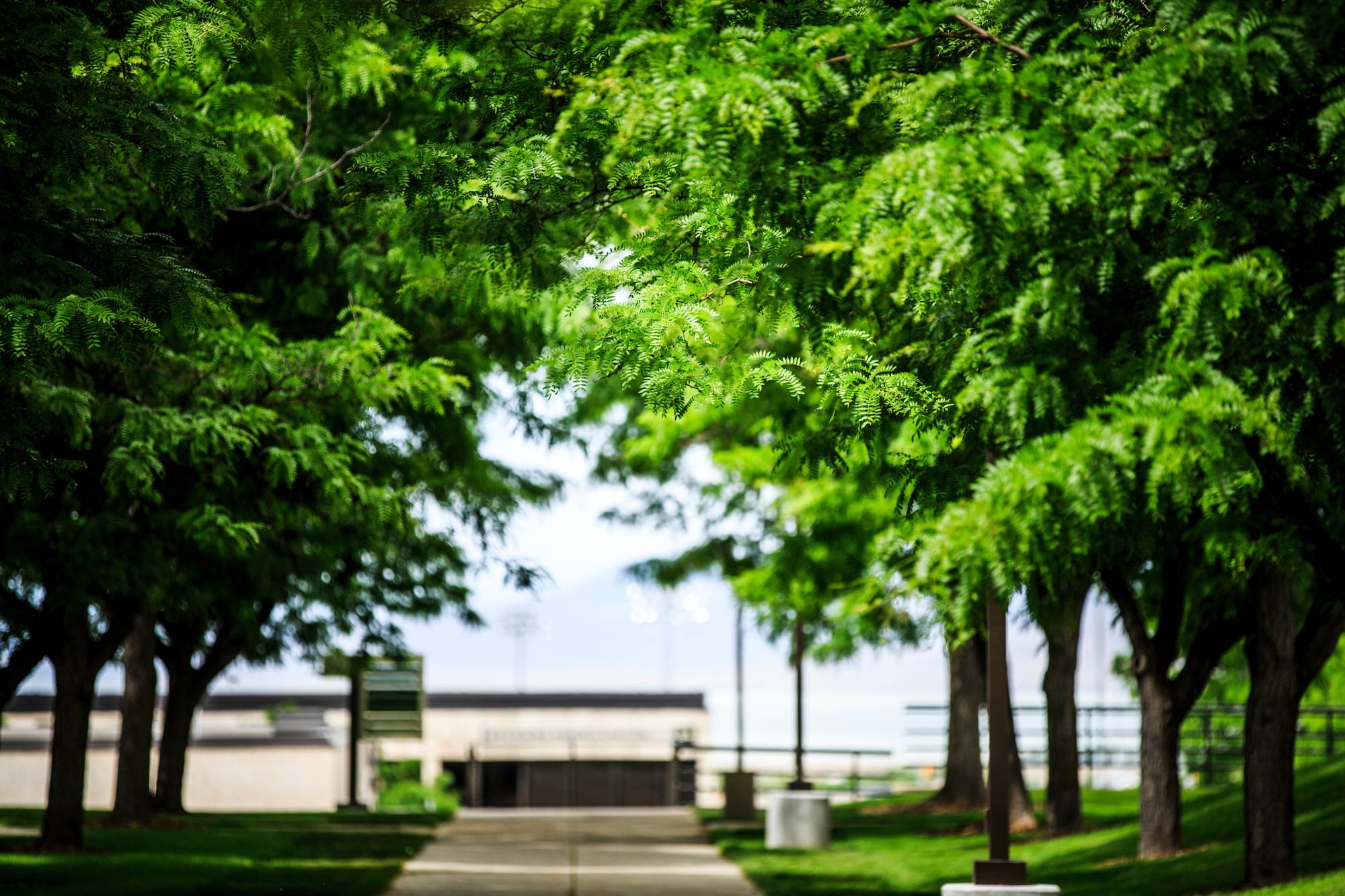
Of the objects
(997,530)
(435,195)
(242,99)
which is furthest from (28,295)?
(997,530)

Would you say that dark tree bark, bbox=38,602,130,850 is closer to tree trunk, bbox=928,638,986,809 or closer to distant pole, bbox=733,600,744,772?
distant pole, bbox=733,600,744,772

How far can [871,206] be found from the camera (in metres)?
5.87

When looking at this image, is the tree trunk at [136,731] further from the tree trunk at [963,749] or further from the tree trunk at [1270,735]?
the tree trunk at [1270,735]

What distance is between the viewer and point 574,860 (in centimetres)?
1900

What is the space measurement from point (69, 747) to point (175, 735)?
8.20m

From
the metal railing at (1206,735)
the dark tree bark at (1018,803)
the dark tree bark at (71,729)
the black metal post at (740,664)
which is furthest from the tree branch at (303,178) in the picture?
the metal railing at (1206,735)

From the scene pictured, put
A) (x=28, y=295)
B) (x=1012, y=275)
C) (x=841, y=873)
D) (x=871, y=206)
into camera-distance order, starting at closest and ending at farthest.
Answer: (x=871, y=206)
(x=1012, y=275)
(x=28, y=295)
(x=841, y=873)

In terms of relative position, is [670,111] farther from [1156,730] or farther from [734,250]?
[1156,730]

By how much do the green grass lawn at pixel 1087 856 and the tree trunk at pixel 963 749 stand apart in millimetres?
2955

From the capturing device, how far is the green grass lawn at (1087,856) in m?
14.4

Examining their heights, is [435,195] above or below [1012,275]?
above

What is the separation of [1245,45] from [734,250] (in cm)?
316

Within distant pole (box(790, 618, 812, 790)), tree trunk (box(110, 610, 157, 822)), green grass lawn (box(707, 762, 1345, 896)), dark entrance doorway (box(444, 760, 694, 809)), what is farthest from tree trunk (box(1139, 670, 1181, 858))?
dark entrance doorway (box(444, 760, 694, 809))

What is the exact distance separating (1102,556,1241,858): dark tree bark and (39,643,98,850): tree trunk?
1134 centimetres
